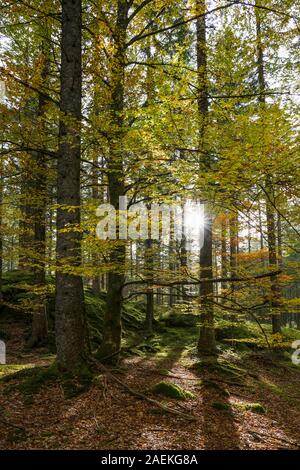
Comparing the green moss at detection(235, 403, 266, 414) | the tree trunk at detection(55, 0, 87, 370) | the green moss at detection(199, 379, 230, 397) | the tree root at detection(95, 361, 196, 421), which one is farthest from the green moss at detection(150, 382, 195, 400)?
the tree trunk at detection(55, 0, 87, 370)

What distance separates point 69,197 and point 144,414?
178 inches

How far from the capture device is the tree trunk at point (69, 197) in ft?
20.9

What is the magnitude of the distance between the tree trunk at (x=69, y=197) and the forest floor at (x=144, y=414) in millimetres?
857

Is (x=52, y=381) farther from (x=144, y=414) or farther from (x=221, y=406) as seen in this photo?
(x=221, y=406)

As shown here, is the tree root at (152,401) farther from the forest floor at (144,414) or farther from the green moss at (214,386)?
the green moss at (214,386)

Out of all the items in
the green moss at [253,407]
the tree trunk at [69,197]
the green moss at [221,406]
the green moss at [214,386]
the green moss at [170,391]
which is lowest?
the green moss at [253,407]

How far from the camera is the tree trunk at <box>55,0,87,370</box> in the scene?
6.38 metres

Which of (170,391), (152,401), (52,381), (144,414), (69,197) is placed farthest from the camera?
(170,391)

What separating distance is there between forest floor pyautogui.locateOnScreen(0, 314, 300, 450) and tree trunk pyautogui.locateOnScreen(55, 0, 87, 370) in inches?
33.7

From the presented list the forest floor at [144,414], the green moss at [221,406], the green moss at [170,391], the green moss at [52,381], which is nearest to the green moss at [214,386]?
the forest floor at [144,414]

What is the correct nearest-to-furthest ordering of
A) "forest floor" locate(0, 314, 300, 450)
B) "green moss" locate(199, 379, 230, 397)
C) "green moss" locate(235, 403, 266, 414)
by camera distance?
1. "forest floor" locate(0, 314, 300, 450)
2. "green moss" locate(235, 403, 266, 414)
3. "green moss" locate(199, 379, 230, 397)

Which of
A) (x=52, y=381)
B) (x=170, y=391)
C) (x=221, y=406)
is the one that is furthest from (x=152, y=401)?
(x=52, y=381)

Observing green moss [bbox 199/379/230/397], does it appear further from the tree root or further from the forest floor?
the tree root

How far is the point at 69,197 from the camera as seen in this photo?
21.1 ft
